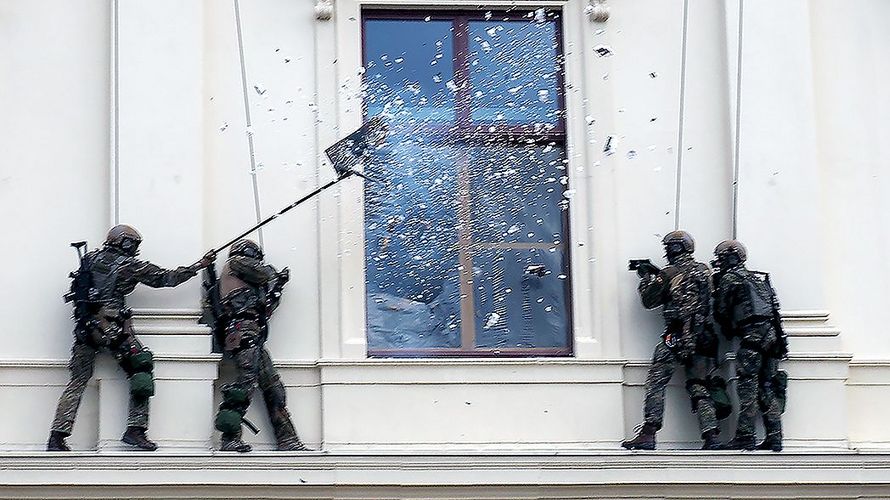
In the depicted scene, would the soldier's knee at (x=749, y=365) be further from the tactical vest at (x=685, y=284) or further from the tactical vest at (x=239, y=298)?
the tactical vest at (x=239, y=298)

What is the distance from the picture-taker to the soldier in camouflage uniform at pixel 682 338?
1190cm

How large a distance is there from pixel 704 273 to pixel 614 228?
681mm

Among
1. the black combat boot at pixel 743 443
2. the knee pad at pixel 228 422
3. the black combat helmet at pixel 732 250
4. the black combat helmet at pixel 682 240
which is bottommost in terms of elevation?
the black combat boot at pixel 743 443

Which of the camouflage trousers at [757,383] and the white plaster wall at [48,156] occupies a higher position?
the white plaster wall at [48,156]

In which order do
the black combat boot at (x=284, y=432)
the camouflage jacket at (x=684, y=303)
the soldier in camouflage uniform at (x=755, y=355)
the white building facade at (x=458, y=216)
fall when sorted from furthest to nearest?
the camouflage jacket at (x=684, y=303) → the soldier in camouflage uniform at (x=755, y=355) → the black combat boot at (x=284, y=432) → the white building facade at (x=458, y=216)

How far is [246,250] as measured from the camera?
11930 millimetres

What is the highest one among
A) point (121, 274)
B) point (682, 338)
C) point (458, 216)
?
point (458, 216)

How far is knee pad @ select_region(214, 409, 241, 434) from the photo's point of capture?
11609 mm

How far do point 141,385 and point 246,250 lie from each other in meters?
1.03

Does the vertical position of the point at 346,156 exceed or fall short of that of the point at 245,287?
it exceeds it

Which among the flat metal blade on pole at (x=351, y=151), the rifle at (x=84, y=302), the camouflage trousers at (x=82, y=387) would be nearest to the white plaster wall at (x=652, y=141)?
the flat metal blade on pole at (x=351, y=151)

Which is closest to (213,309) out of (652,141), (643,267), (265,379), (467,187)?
(265,379)

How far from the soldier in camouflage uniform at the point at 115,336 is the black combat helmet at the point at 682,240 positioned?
9.53ft

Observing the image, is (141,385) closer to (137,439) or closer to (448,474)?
(137,439)
